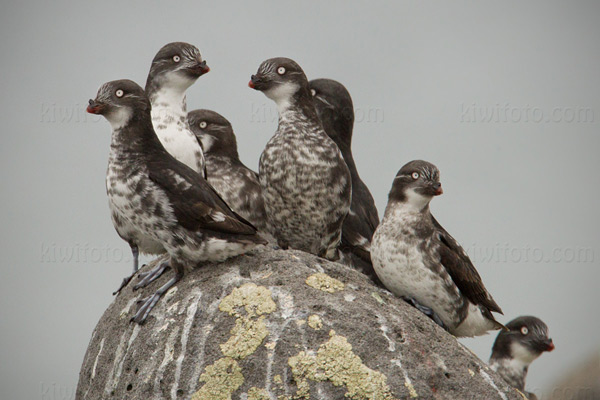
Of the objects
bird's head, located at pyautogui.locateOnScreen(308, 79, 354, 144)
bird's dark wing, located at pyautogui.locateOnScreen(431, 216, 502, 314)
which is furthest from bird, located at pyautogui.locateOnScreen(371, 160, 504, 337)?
bird's head, located at pyautogui.locateOnScreen(308, 79, 354, 144)

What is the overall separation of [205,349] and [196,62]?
12.0ft

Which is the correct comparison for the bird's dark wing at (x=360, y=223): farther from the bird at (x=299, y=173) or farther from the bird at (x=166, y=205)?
the bird at (x=166, y=205)

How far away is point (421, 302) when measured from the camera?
8.75m

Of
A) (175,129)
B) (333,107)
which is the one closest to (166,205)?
(175,129)

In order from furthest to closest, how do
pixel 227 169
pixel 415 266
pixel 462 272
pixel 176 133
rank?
pixel 227 169 < pixel 176 133 < pixel 462 272 < pixel 415 266

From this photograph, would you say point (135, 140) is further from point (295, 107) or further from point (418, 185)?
point (418, 185)

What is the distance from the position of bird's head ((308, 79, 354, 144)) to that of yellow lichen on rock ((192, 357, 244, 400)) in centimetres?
468

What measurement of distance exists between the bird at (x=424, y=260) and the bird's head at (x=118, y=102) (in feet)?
8.31

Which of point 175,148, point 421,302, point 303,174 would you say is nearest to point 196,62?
point 175,148

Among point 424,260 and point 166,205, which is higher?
point 166,205

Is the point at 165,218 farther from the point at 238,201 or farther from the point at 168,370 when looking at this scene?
the point at 238,201

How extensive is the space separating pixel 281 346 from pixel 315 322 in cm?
32

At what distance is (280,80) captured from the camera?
9.84m

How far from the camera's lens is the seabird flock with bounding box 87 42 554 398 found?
770 centimetres
